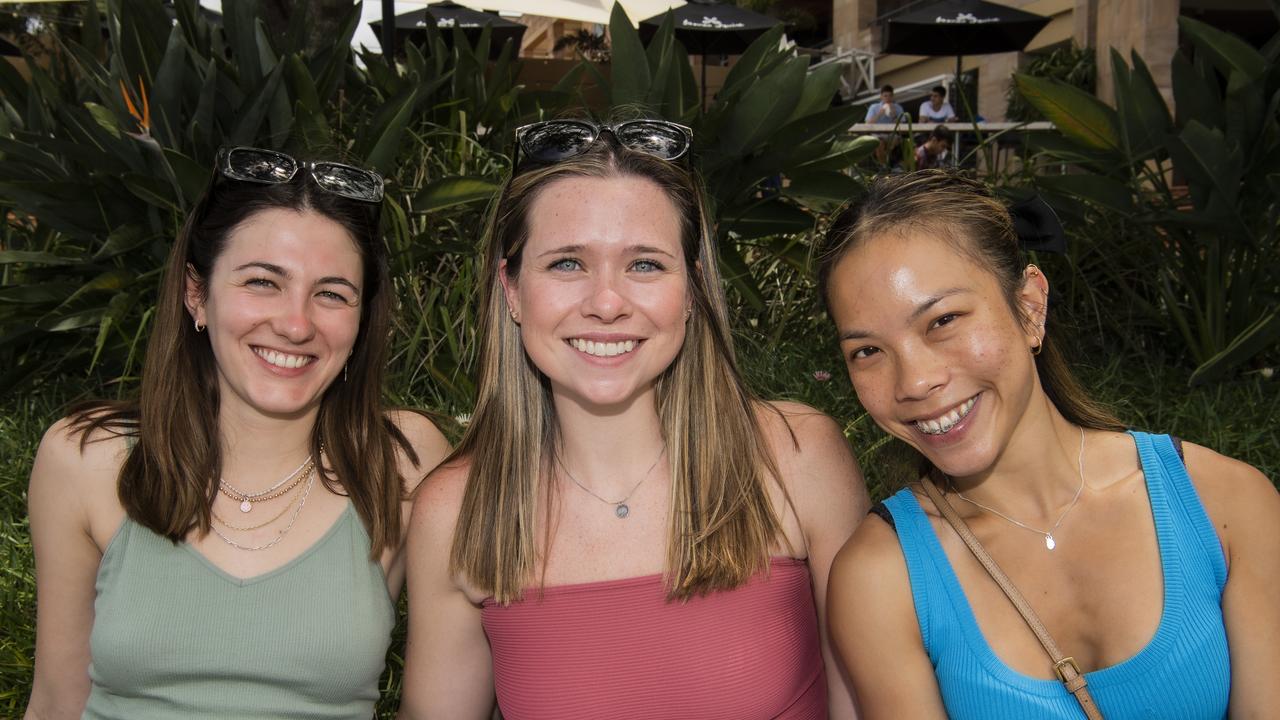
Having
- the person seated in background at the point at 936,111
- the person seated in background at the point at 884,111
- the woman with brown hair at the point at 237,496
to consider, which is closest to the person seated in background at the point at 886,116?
the person seated in background at the point at 884,111

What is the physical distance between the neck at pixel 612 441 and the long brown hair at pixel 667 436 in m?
0.06

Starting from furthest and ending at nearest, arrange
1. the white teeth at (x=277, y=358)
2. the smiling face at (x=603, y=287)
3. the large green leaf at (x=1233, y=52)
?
1. the large green leaf at (x=1233, y=52)
2. the white teeth at (x=277, y=358)
3. the smiling face at (x=603, y=287)

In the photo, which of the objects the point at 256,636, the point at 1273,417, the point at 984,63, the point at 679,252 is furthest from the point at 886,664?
the point at 984,63

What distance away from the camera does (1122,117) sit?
412cm

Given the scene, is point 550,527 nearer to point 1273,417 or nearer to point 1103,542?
point 1103,542

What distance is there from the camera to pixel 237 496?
8.36 ft

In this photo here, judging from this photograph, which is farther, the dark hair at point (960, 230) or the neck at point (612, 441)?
the neck at point (612, 441)

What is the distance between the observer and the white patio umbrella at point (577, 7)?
8.01 metres

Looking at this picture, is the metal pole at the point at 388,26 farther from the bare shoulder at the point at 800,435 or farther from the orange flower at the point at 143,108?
the bare shoulder at the point at 800,435

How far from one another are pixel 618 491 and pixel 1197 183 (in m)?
2.69

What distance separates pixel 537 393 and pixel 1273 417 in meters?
2.66

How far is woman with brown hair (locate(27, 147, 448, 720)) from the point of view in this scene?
2.35 meters

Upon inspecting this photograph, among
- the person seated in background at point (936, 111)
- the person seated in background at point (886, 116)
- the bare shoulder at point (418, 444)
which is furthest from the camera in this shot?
the person seated in background at point (936, 111)

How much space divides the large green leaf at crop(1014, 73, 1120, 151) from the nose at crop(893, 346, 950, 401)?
257cm
